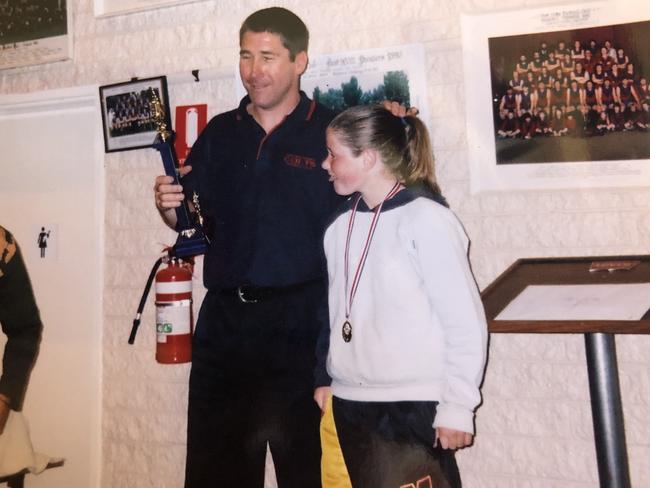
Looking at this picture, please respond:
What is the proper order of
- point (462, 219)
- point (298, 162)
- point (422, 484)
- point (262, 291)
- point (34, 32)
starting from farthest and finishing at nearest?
point (34, 32) → point (462, 219) → point (298, 162) → point (262, 291) → point (422, 484)

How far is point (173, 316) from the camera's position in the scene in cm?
195

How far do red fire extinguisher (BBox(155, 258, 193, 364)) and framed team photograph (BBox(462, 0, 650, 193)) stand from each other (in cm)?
108

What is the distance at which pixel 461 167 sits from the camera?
189cm

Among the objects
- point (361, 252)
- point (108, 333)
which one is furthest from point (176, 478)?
point (361, 252)

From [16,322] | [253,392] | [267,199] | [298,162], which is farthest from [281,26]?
[16,322]

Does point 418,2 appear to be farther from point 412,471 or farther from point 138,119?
point 412,471

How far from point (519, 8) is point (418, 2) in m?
0.34

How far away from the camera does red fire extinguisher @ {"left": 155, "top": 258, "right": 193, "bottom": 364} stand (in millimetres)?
1937

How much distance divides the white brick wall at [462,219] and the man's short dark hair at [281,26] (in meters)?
0.23

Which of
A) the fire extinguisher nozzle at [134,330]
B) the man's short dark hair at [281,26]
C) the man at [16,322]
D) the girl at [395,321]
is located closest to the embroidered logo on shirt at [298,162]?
the girl at [395,321]

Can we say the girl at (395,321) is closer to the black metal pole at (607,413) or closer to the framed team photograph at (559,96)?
the black metal pole at (607,413)

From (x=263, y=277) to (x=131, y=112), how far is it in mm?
1050

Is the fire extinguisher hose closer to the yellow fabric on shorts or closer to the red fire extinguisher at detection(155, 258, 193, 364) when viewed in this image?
the red fire extinguisher at detection(155, 258, 193, 364)

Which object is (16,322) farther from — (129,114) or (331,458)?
(331,458)
